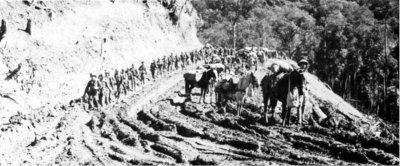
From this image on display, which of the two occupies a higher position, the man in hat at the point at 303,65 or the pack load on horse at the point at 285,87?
the man in hat at the point at 303,65

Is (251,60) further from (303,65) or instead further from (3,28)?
(303,65)

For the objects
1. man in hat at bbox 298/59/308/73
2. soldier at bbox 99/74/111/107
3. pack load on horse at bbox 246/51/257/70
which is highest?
pack load on horse at bbox 246/51/257/70

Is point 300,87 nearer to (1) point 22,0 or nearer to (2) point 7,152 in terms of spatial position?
(2) point 7,152

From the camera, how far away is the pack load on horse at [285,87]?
50.1 ft

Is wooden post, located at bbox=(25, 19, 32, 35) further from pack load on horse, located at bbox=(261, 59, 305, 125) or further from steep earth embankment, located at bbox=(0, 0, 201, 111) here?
pack load on horse, located at bbox=(261, 59, 305, 125)

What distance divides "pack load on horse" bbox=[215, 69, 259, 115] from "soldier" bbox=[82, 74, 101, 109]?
17.4 feet

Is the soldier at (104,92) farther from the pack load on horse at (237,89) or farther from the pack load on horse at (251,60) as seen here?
the pack load on horse at (251,60)

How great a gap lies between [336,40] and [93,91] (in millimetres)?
41185

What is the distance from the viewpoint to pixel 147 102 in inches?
920

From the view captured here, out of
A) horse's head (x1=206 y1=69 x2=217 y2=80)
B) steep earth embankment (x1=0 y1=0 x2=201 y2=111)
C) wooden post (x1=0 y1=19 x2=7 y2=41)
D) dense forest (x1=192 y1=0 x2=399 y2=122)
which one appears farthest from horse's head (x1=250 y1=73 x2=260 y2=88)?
dense forest (x1=192 y1=0 x2=399 y2=122)

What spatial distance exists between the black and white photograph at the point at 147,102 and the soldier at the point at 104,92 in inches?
2.6

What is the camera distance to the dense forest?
5344 centimetres

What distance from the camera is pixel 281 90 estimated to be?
51.9ft

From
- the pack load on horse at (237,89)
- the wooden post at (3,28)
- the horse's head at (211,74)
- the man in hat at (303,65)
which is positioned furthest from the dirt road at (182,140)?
the wooden post at (3,28)
